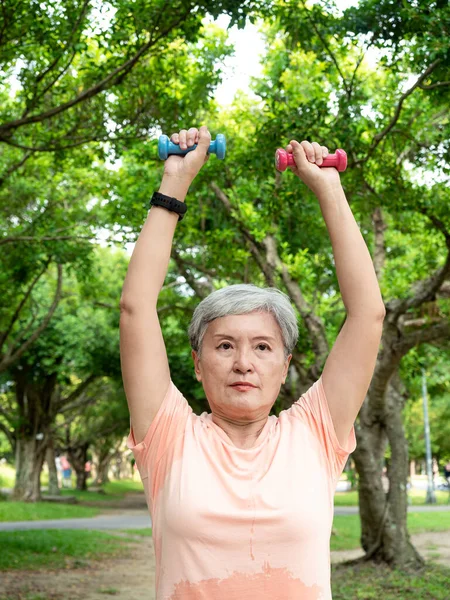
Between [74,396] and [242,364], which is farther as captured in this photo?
[74,396]

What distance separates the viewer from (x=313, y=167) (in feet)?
7.23

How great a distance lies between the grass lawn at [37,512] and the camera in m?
21.3

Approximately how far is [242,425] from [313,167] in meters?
0.76

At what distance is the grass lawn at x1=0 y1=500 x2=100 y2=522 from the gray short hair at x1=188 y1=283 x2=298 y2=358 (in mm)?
20314

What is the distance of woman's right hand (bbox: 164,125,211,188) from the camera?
7.26 ft

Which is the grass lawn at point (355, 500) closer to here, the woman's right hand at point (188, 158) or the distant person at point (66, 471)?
the distant person at point (66, 471)

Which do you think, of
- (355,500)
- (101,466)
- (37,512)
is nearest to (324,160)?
(37,512)

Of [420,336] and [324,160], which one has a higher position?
[420,336]

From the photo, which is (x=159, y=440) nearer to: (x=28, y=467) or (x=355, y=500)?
(x=28, y=467)

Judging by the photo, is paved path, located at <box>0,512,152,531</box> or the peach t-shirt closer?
the peach t-shirt

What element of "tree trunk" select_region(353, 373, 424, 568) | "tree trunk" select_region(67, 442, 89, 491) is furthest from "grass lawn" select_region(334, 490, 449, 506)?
"tree trunk" select_region(353, 373, 424, 568)

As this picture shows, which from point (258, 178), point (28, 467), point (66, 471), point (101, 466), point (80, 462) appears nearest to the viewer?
point (258, 178)

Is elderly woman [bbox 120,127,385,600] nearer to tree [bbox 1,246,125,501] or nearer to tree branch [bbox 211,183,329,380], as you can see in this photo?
tree branch [bbox 211,183,329,380]

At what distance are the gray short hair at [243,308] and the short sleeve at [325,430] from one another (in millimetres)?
162
